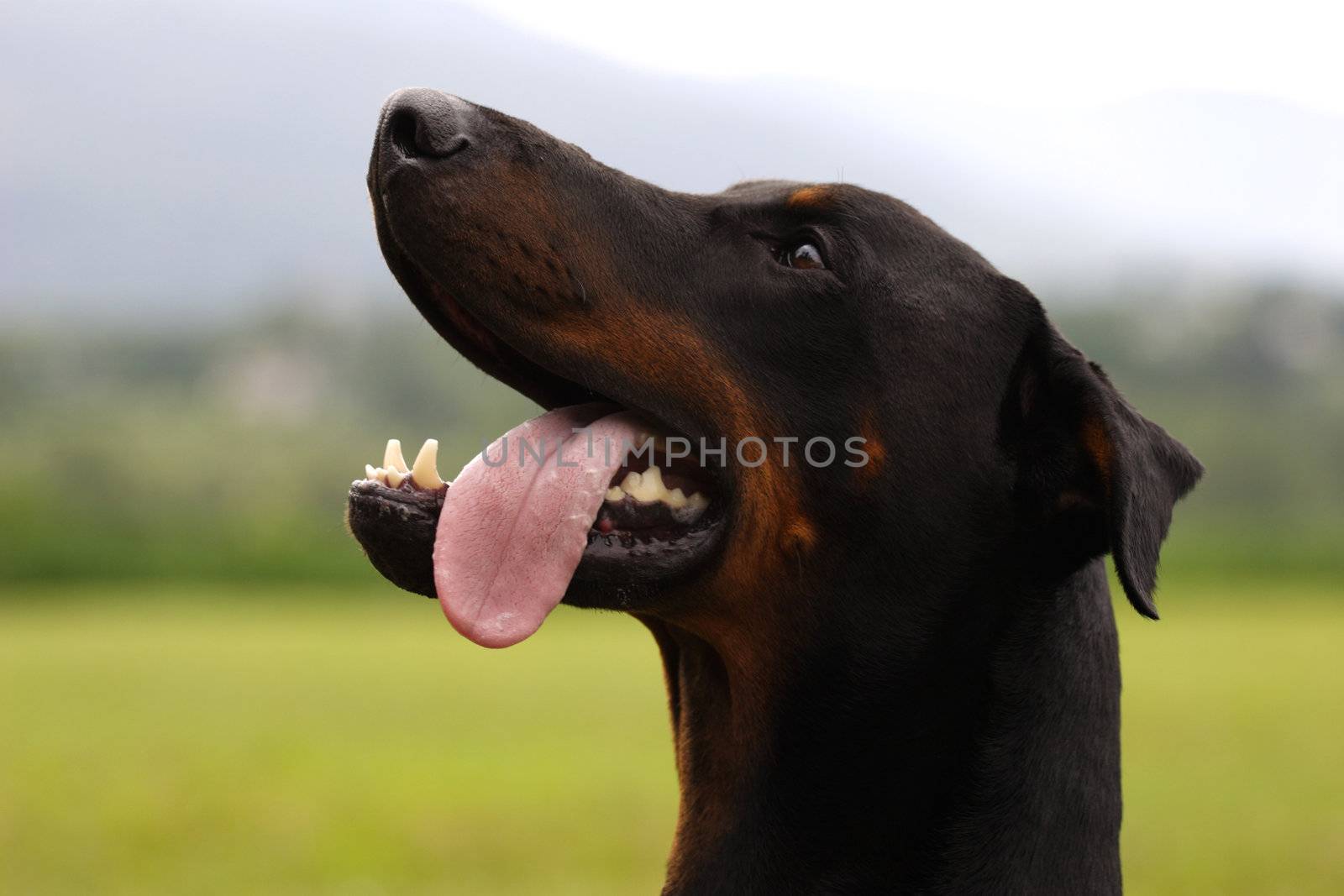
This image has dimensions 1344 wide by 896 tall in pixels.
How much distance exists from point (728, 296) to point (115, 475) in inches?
837

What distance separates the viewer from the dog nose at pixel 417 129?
241 centimetres

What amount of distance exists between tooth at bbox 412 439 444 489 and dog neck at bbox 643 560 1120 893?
0.60 metres

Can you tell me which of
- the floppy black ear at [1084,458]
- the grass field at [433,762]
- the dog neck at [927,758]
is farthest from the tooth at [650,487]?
the grass field at [433,762]

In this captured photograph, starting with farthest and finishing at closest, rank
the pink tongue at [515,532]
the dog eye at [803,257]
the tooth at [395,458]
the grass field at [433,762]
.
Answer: the grass field at [433,762] < the dog eye at [803,257] < the tooth at [395,458] < the pink tongue at [515,532]

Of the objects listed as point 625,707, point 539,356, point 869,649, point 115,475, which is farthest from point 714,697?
point 115,475

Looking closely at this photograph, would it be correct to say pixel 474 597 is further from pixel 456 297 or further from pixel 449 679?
pixel 449 679

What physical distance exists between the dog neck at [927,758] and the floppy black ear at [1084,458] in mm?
150

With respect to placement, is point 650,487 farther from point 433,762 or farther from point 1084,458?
point 433,762

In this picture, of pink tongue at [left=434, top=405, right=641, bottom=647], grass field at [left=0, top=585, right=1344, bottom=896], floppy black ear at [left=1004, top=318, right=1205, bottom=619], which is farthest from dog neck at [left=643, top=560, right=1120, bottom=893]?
grass field at [left=0, top=585, right=1344, bottom=896]

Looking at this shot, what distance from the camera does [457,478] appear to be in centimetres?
248

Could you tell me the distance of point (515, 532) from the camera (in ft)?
8.10

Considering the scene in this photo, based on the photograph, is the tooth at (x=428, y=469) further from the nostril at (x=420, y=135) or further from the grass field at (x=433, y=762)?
the grass field at (x=433, y=762)

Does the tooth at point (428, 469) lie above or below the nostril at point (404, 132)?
below

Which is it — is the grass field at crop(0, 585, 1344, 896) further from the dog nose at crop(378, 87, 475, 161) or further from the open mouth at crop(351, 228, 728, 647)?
the dog nose at crop(378, 87, 475, 161)
